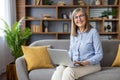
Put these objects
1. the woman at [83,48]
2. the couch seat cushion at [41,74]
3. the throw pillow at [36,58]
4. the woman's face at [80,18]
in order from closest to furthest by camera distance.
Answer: the woman at [83,48]
the woman's face at [80,18]
the couch seat cushion at [41,74]
the throw pillow at [36,58]

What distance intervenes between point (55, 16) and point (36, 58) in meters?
2.79

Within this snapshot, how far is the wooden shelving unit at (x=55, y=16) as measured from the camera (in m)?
5.75

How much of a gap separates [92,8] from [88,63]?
3.37 metres

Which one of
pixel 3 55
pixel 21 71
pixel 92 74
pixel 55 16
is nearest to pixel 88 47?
pixel 92 74

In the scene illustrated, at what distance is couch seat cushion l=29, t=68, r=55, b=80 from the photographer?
311 centimetres

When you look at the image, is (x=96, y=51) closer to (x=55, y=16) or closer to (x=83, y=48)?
(x=83, y=48)

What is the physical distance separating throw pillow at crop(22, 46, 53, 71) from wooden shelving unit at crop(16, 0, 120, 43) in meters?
2.43

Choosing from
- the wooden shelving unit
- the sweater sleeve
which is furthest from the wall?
the sweater sleeve

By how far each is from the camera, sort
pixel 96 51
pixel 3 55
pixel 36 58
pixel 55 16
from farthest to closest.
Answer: pixel 55 16, pixel 3 55, pixel 36 58, pixel 96 51

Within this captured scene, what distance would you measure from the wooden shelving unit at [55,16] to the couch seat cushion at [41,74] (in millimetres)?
2663

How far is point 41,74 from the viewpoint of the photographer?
314 centimetres

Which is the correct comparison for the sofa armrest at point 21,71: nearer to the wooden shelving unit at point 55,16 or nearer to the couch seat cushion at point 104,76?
the couch seat cushion at point 104,76

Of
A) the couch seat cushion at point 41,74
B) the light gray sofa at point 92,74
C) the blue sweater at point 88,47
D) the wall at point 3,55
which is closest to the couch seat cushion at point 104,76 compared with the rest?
the light gray sofa at point 92,74

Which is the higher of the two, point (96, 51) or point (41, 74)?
point (96, 51)
